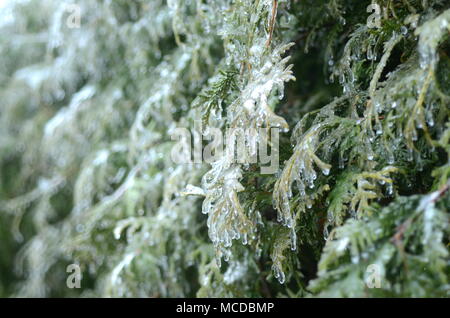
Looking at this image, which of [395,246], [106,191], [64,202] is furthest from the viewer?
[64,202]

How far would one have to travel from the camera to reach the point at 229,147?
107cm

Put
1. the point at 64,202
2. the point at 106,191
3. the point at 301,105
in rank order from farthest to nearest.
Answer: the point at 64,202
the point at 106,191
the point at 301,105

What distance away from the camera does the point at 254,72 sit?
112 centimetres

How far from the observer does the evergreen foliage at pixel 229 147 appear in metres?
0.91

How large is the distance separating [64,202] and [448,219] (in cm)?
226

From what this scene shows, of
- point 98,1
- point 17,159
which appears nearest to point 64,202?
point 17,159

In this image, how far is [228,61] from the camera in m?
1.27

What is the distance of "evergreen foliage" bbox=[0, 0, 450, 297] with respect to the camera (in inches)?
35.7

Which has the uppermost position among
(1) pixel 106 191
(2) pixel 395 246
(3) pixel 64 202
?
(2) pixel 395 246

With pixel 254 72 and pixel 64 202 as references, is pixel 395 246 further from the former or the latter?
pixel 64 202

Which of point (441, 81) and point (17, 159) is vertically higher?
point (441, 81)

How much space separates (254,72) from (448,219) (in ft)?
1.86
